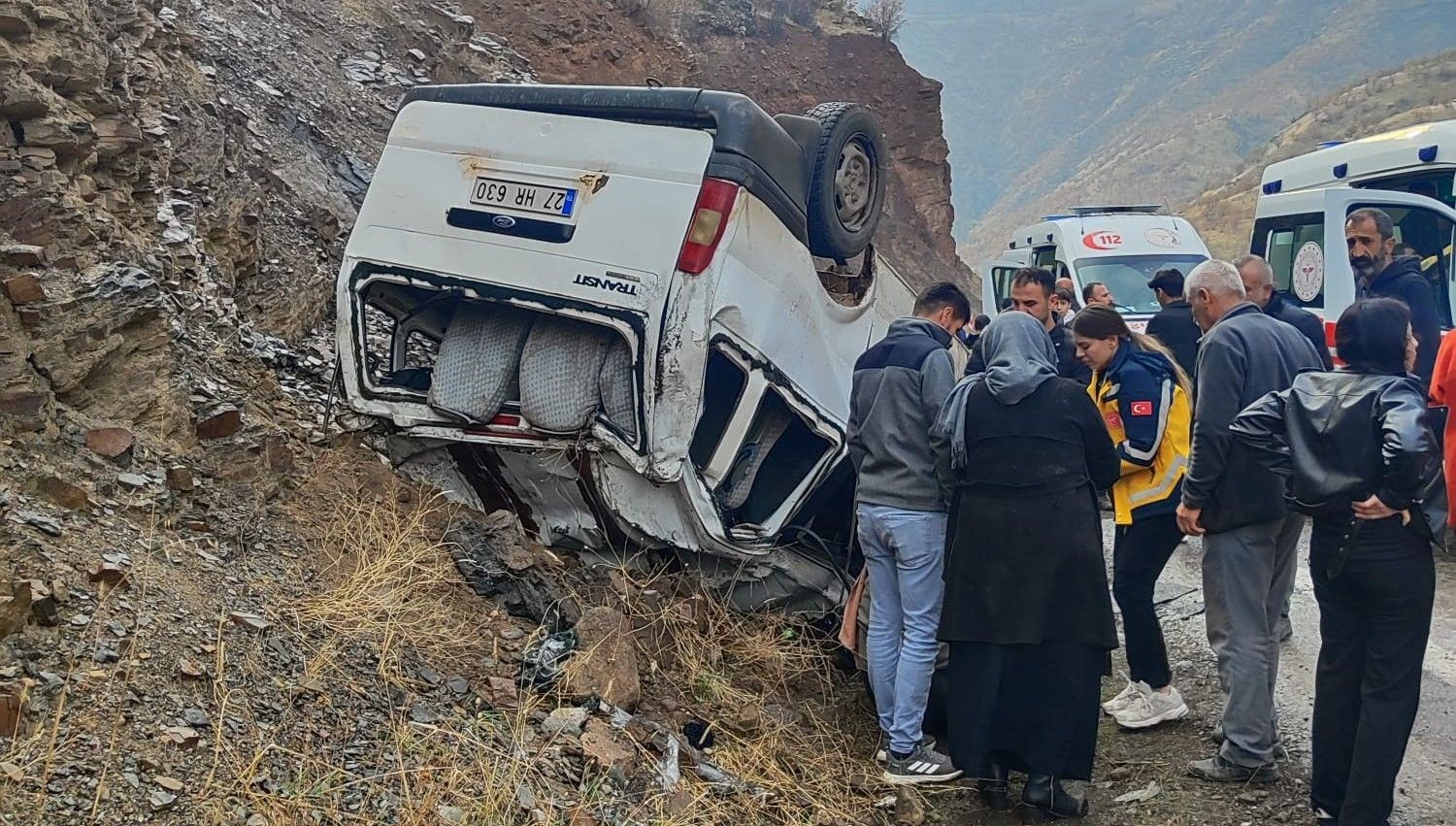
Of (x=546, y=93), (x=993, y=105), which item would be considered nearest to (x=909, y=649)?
(x=546, y=93)

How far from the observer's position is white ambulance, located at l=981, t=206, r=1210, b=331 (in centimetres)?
1078

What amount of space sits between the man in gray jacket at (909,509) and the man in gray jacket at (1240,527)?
88 cm

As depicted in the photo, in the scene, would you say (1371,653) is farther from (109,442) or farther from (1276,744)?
(109,442)

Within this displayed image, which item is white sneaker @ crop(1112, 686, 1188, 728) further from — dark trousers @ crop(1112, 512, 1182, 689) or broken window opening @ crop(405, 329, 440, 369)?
broken window opening @ crop(405, 329, 440, 369)

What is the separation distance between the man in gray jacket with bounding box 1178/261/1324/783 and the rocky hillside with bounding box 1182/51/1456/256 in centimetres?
2894

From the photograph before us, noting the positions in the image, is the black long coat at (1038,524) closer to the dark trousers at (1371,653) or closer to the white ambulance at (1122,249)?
the dark trousers at (1371,653)

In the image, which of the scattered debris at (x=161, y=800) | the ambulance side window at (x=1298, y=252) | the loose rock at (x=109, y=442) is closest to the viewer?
the scattered debris at (x=161, y=800)

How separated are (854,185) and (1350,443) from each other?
247 centimetres

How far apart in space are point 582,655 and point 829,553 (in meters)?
1.49

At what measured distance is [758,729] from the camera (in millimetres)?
4055

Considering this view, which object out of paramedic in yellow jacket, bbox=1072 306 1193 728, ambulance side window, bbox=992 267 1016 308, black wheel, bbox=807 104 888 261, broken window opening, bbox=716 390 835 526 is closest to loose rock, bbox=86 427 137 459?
broken window opening, bbox=716 390 835 526

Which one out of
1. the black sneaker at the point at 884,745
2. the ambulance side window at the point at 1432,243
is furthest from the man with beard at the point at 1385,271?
the black sneaker at the point at 884,745

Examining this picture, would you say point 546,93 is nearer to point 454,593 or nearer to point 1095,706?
point 454,593

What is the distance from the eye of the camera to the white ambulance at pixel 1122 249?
10781 millimetres
